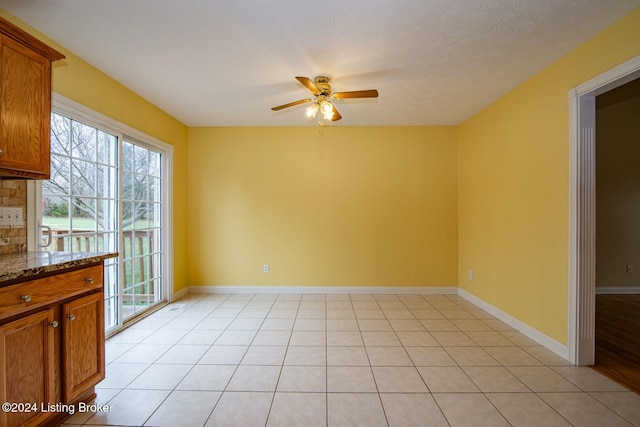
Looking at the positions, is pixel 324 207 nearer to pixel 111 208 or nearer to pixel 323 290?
pixel 323 290

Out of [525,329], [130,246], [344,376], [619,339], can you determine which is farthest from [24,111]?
[619,339]

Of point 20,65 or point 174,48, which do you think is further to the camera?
point 174,48

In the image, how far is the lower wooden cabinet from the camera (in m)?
1.29

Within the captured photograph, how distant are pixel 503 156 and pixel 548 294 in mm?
1552

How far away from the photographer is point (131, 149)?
3.13m

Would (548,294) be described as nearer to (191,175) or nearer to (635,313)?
(635,313)

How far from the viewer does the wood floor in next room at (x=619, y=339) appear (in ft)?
6.83

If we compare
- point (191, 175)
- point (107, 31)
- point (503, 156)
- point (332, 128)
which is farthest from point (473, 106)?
point (191, 175)

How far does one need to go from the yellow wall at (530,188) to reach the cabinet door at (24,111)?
3935mm

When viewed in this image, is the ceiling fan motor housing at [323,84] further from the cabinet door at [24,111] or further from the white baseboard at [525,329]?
the white baseboard at [525,329]

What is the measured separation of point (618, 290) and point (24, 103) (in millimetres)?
7080

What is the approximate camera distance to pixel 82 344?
5.45ft

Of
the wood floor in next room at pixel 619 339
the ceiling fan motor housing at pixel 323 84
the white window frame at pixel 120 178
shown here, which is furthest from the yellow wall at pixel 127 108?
the wood floor in next room at pixel 619 339

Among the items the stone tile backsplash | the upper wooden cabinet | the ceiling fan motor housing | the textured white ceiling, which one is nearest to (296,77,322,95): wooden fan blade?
the ceiling fan motor housing
